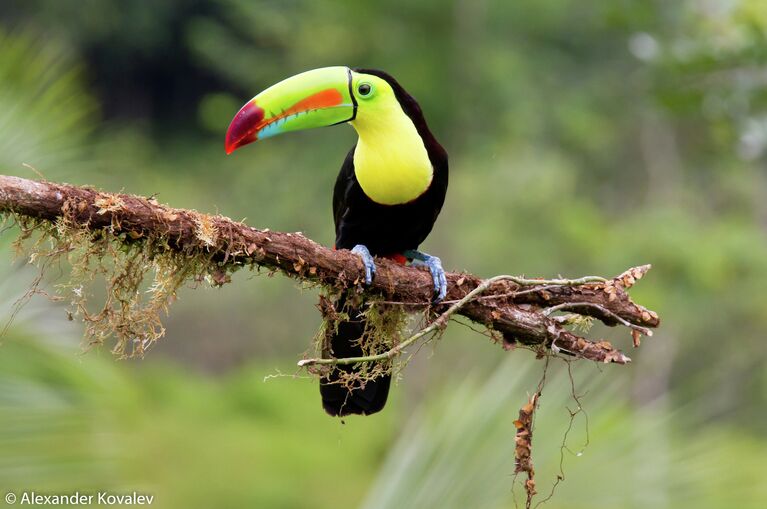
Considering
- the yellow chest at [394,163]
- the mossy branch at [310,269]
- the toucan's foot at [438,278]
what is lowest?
the mossy branch at [310,269]

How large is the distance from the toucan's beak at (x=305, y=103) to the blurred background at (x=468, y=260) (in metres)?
0.75

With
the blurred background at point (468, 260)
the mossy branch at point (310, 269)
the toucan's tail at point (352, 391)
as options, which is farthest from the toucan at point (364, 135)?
the blurred background at point (468, 260)

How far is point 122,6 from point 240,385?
36.3 ft

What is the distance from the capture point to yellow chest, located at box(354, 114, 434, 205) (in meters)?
3.29

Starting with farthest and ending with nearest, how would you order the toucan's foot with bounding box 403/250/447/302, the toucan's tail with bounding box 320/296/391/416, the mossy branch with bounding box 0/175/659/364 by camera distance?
the toucan's tail with bounding box 320/296/391/416, the toucan's foot with bounding box 403/250/447/302, the mossy branch with bounding box 0/175/659/364

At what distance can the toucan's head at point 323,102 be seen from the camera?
326 cm

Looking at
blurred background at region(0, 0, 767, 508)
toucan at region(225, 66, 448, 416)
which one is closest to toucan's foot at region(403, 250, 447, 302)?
toucan at region(225, 66, 448, 416)

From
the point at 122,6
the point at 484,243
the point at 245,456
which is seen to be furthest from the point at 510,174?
the point at 122,6

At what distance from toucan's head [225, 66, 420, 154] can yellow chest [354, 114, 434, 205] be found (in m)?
0.05

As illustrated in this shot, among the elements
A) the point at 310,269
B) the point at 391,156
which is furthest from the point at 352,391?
the point at 391,156

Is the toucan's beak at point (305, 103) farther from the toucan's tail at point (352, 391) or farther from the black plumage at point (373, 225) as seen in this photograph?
the toucan's tail at point (352, 391)

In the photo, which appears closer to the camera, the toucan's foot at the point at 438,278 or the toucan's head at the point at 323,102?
the toucan's foot at the point at 438,278

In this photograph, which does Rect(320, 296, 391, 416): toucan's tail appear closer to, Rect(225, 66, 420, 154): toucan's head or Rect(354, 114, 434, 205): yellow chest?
Rect(354, 114, 434, 205): yellow chest

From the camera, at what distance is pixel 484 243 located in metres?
9.66
